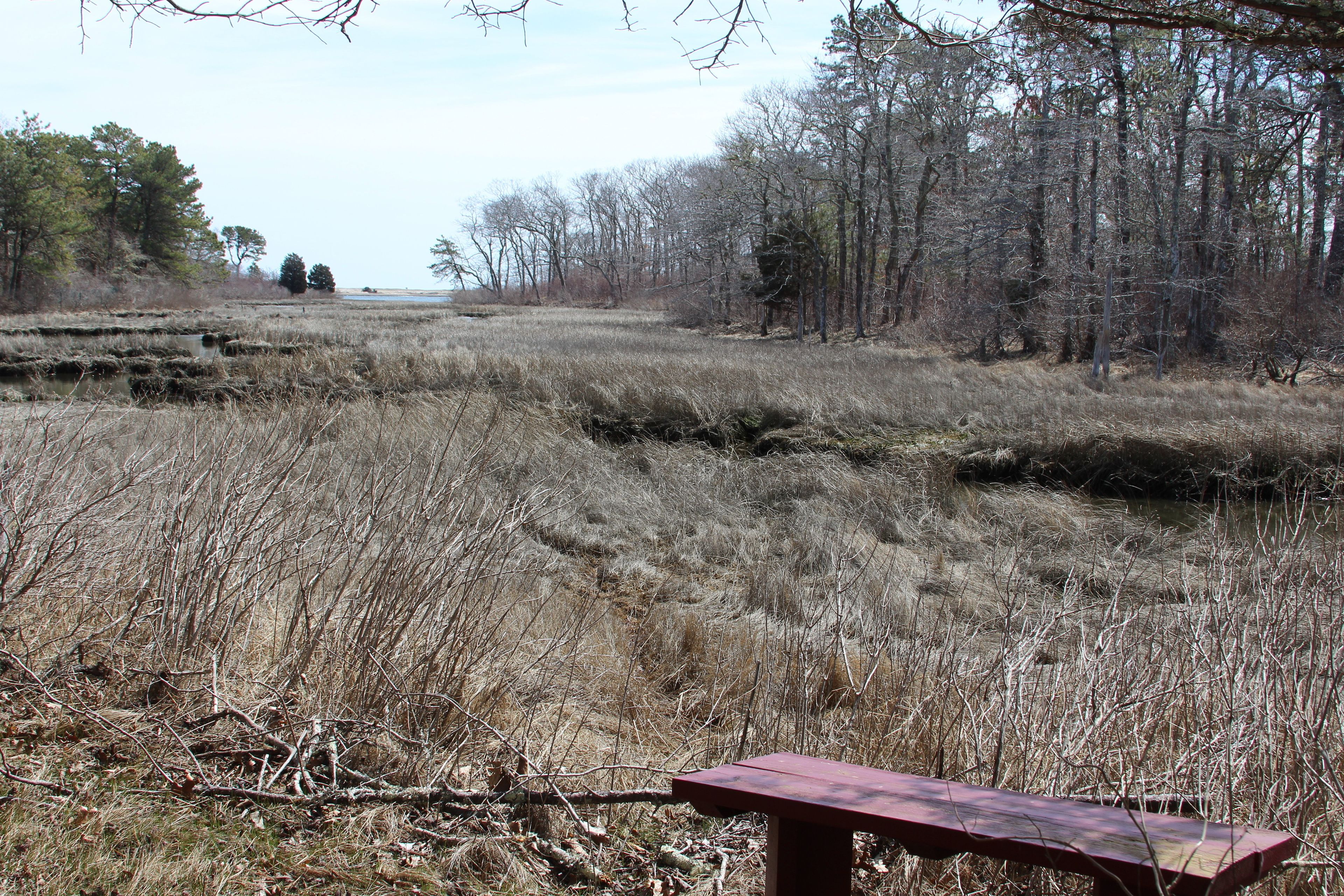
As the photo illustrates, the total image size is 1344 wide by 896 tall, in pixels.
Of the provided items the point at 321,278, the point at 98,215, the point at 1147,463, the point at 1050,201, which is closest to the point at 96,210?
the point at 98,215

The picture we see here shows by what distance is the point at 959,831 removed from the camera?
5.05ft

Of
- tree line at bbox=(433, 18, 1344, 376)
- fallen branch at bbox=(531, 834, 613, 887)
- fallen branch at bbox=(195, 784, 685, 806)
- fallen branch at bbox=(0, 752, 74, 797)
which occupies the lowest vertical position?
fallen branch at bbox=(531, 834, 613, 887)

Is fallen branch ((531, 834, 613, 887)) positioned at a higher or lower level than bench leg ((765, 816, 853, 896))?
lower

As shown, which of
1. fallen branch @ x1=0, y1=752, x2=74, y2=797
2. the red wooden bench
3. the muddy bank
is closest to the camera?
the red wooden bench

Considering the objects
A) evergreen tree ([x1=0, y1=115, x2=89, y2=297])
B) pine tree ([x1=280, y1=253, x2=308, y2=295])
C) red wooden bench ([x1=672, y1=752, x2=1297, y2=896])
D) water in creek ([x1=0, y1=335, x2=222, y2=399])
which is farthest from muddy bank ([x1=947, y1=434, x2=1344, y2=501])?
pine tree ([x1=280, y1=253, x2=308, y2=295])

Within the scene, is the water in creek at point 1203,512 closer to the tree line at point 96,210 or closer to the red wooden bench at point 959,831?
the red wooden bench at point 959,831

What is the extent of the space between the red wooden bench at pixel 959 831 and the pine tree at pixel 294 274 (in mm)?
74798

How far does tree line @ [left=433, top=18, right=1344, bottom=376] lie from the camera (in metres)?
16.9

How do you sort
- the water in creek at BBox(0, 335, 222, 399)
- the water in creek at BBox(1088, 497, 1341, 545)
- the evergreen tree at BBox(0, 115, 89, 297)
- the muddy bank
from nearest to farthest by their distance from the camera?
the water in creek at BBox(1088, 497, 1341, 545) < the muddy bank < the water in creek at BBox(0, 335, 222, 399) < the evergreen tree at BBox(0, 115, 89, 297)

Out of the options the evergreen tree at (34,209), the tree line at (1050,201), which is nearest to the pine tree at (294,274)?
the evergreen tree at (34,209)

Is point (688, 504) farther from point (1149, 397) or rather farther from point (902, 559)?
point (1149, 397)

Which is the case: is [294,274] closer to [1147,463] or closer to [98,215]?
[98,215]

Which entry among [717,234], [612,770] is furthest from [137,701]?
[717,234]

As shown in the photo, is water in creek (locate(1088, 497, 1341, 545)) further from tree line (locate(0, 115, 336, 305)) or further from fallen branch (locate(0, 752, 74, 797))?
tree line (locate(0, 115, 336, 305))
